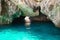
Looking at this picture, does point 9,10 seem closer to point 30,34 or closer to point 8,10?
point 8,10

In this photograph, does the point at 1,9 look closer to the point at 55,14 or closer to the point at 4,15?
the point at 4,15

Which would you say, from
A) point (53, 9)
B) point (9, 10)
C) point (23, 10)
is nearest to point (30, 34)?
point (53, 9)

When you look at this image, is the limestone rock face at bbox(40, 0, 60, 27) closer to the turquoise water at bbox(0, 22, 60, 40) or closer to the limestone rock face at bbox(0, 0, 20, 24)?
the turquoise water at bbox(0, 22, 60, 40)

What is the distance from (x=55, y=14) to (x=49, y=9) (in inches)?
53.7

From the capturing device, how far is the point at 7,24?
17.6 metres

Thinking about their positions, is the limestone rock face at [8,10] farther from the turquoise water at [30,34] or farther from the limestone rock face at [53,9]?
the limestone rock face at [53,9]

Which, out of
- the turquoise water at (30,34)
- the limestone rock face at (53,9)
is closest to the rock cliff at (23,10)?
the limestone rock face at (53,9)

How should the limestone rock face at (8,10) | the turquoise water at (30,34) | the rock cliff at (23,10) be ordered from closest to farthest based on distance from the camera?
A: the turquoise water at (30,34), the rock cliff at (23,10), the limestone rock face at (8,10)

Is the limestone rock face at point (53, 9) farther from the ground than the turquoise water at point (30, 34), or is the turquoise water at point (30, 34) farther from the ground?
the limestone rock face at point (53, 9)

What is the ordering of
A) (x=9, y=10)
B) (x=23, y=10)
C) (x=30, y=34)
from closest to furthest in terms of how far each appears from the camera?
(x=30, y=34)
(x=9, y=10)
(x=23, y=10)

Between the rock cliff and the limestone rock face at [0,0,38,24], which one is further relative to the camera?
the limestone rock face at [0,0,38,24]

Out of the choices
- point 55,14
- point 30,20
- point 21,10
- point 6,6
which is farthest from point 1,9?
point 55,14

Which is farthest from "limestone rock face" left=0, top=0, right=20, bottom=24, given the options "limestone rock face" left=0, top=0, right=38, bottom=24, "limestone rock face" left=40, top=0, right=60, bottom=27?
"limestone rock face" left=40, top=0, right=60, bottom=27

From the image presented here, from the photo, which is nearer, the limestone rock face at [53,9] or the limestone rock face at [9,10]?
the limestone rock face at [53,9]
